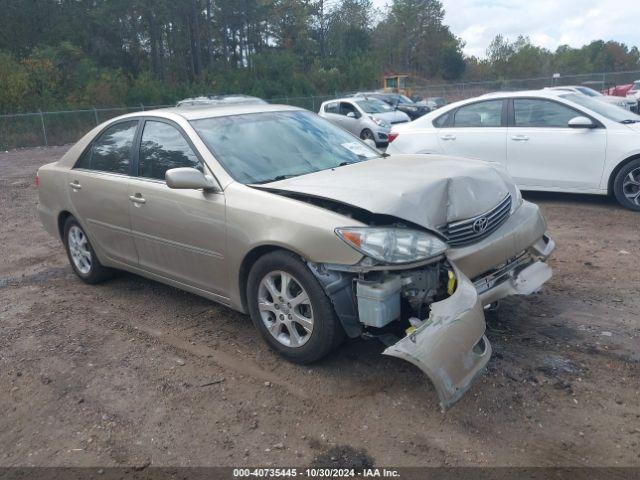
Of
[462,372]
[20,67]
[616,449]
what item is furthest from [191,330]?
[20,67]

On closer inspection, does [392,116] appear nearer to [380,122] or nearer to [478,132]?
[380,122]

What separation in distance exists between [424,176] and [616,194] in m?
4.62

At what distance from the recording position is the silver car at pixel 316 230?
11.0ft

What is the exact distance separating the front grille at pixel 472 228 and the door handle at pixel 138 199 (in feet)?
8.00

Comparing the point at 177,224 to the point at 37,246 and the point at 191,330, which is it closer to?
the point at 191,330

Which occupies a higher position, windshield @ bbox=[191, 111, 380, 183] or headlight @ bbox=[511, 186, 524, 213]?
windshield @ bbox=[191, 111, 380, 183]

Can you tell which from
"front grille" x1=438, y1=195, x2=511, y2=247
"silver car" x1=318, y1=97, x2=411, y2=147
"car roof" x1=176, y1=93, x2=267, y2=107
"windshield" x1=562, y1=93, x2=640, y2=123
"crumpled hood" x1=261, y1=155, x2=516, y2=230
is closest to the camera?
"crumpled hood" x1=261, y1=155, x2=516, y2=230

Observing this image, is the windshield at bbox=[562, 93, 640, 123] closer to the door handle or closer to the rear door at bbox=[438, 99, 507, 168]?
the rear door at bbox=[438, 99, 507, 168]

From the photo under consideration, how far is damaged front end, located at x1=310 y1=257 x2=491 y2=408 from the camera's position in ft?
9.99

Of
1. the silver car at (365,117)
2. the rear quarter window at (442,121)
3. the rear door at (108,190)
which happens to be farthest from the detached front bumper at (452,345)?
the silver car at (365,117)

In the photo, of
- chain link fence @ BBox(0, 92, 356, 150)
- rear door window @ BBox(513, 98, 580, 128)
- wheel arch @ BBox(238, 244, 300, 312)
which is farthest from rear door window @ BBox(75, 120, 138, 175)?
chain link fence @ BBox(0, 92, 356, 150)

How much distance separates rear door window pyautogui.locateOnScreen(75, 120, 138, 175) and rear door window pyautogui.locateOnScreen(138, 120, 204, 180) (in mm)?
204

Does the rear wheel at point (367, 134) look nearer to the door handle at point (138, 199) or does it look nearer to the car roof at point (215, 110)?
the car roof at point (215, 110)

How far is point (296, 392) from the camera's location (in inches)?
141
